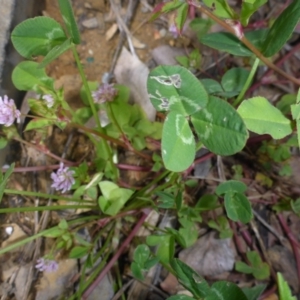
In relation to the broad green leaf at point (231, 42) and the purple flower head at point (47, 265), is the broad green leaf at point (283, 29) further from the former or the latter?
the purple flower head at point (47, 265)

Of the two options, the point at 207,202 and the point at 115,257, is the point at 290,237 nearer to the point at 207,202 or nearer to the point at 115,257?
the point at 207,202

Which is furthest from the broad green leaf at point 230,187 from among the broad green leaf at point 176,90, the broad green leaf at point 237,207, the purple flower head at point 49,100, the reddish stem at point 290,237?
the purple flower head at point 49,100

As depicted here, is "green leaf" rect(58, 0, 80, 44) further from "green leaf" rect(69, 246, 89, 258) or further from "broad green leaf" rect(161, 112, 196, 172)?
"green leaf" rect(69, 246, 89, 258)

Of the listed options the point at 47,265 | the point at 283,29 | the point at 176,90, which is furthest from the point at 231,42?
the point at 47,265

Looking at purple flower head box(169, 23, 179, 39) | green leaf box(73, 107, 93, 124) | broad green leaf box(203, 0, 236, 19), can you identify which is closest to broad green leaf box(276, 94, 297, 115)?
purple flower head box(169, 23, 179, 39)

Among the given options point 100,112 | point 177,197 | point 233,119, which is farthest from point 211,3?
point 100,112

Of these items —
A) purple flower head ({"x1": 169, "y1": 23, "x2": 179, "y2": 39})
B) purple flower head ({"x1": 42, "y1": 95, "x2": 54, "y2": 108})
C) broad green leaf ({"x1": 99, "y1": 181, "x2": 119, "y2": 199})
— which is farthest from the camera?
purple flower head ({"x1": 169, "y1": 23, "x2": 179, "y2": 39})

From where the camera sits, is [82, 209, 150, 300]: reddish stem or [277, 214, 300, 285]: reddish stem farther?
[277, 214, 300, 285]: reddish stem

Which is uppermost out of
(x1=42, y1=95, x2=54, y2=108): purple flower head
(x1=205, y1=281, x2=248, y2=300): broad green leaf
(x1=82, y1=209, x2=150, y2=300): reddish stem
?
(x1=42, y1=95, x2=54, y2=108): purple flower head
